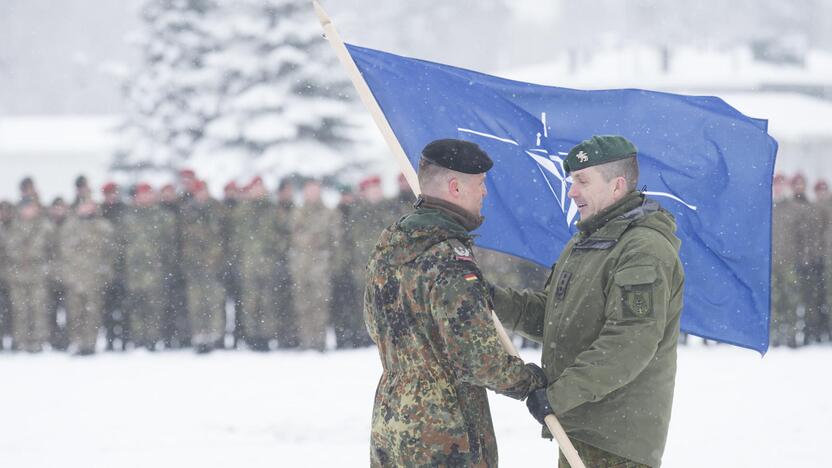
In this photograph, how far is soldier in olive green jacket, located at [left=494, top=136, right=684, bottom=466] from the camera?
3232 millimetres

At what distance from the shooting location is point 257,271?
10.7 m

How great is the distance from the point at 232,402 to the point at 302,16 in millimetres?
17158

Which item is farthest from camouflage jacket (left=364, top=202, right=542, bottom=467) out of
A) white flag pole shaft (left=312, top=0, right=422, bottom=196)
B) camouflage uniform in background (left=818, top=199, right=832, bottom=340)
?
camouflage uniform in background (left=818, top=199, right=832, bottom=340)

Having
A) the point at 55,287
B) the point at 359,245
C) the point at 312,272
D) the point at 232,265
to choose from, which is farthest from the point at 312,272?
the point at 55,287

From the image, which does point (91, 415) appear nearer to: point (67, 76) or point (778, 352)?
point (778, 352)

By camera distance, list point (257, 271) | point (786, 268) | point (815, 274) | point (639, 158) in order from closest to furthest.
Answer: point (639, 158) < point (257, 271) < point (786, 268) < point (815, 274)

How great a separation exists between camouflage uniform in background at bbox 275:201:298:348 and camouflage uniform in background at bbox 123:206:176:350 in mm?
1242

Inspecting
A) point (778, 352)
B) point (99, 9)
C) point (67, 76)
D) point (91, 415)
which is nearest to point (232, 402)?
point (91, 415)

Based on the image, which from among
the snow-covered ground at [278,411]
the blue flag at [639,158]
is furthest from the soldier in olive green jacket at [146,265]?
the blue flag at [639,158]

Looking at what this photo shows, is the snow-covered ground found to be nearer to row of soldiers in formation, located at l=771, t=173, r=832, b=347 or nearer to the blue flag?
row of soldiers in formation, located at l=771, t=173, r=832, b=347

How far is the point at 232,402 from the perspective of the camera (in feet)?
26.7

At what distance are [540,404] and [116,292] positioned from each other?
27.7 feet

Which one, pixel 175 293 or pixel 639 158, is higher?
pixel 639 158

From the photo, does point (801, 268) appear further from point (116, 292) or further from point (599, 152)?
point (599, 152)
